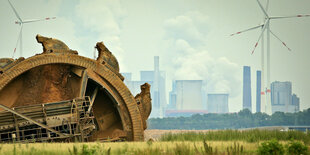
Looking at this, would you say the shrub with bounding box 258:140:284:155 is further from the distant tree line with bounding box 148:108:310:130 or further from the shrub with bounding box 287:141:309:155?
the distant tree line with bounding box 148:108:310:130

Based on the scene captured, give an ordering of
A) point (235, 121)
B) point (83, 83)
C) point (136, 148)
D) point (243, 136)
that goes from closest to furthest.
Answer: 1. point (136, 148)
2. point (83, 83)
3. point (243, 136)
4. point (235, 121)

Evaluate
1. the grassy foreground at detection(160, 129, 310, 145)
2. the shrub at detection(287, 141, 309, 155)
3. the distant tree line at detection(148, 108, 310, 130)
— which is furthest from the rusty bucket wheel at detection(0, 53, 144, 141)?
the distant tree line at detection(148, 108, 310, 130)

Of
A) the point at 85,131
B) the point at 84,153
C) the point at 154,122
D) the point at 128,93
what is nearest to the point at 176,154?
the point at 84,153

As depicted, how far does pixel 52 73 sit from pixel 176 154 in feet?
44.8

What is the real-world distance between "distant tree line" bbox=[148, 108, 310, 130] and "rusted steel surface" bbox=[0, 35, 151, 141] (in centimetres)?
12898

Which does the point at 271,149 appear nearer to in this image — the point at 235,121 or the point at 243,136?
the point at 243,136

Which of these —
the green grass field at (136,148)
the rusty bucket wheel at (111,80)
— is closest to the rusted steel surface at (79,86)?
the rusty bucket wheel at (111,80)

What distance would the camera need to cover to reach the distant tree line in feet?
535

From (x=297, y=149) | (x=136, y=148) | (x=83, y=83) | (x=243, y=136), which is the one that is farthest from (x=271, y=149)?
(x=83, y=83)

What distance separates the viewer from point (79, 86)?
29.5 meters

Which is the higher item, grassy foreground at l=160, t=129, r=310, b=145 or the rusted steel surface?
the rusted steel surface

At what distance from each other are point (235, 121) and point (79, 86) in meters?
150

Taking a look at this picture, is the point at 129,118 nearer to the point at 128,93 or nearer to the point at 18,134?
the point at 128,93

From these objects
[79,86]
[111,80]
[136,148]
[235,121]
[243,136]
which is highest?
[111,80]
